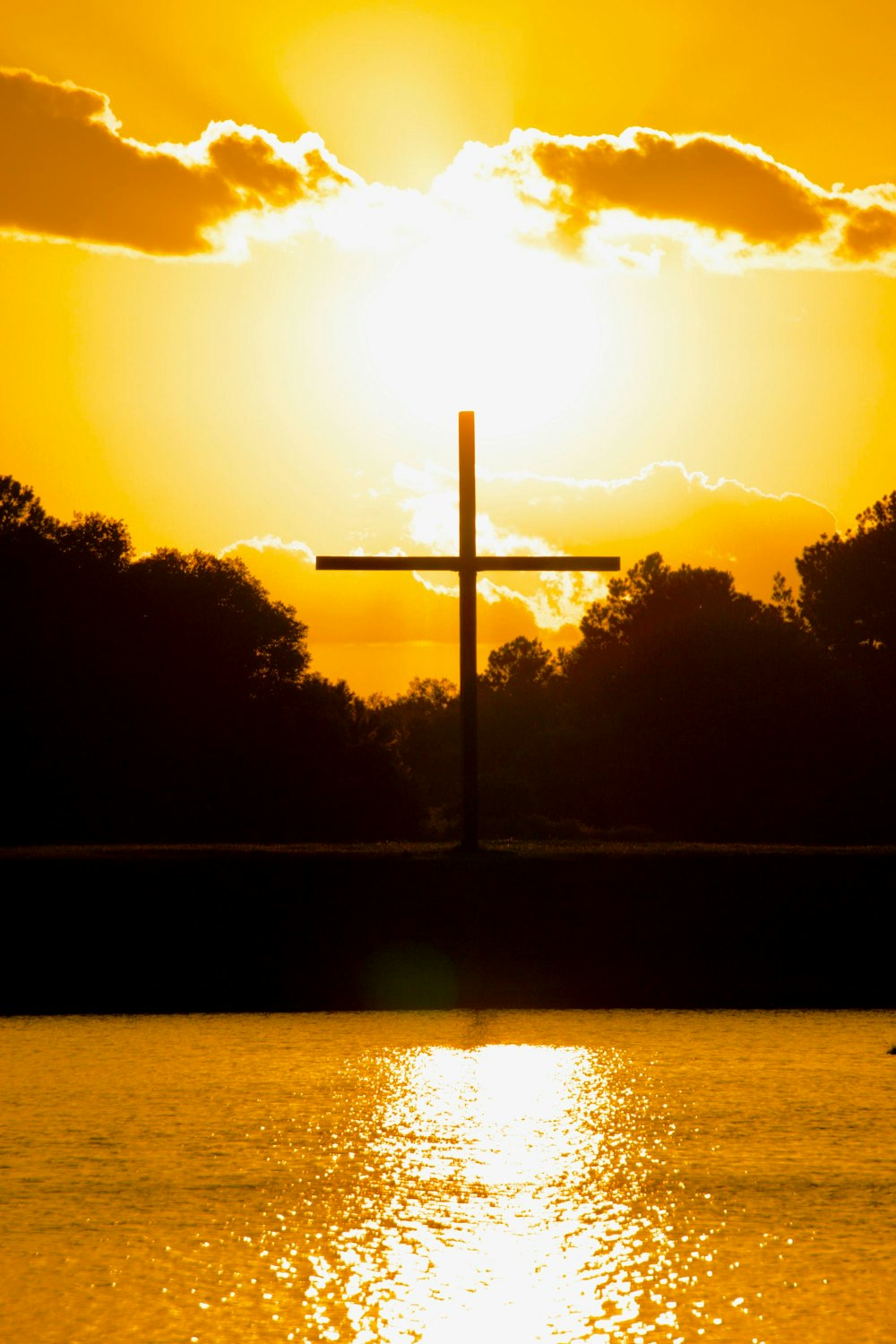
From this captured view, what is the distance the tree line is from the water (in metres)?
24.2

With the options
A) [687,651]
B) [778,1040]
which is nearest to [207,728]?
[687,651]

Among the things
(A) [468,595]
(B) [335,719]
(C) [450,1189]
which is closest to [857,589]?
(B) [335,719]

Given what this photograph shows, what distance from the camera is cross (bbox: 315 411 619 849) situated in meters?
15.9

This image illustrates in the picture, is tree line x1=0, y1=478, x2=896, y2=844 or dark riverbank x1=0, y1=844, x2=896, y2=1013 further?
tree line x1=0, y1=478, x2=896, y2=844

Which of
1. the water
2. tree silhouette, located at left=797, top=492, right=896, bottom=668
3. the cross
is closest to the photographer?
the water

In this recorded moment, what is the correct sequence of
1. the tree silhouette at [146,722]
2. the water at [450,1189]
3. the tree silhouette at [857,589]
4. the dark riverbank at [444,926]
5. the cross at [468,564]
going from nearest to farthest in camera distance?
the water at [450,1189] < the dark riverbank at [444,926] < the cross at [468,564] < the tree silhouette at [146,722] < the tree silhouette at [857,589]

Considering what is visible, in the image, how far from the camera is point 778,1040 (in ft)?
29.8


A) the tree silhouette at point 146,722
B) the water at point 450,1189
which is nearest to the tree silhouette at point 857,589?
the tree silhouette at point 146,722

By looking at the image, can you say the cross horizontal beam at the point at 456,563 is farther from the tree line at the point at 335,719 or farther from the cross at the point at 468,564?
the tree line at the point at 335,719

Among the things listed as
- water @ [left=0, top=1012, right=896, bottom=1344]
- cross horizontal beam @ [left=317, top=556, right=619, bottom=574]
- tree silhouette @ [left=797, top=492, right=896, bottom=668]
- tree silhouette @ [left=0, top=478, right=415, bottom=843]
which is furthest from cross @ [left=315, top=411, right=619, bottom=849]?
tree silhouette @ [left=797, top=492, right=896, bottom=668]

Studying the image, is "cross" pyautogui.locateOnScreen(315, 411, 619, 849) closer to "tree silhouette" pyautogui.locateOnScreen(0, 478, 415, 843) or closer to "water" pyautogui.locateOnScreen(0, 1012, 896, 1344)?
"water" pyautogui.locateOnScreen(0, 1012, 896, 1344)

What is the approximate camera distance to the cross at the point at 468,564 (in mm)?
15945

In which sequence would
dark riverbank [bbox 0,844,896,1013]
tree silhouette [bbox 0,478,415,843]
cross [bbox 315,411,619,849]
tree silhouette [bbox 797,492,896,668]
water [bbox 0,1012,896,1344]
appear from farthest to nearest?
tree silhouette [bbox 797,492,896,668] < tree silhouette [bbox 0,478,415,843] < cross [bbox 315,411,619,849] < dark riverbank [bbox 0,844,896,1013] < water [bbox 0,1012,896,1344]

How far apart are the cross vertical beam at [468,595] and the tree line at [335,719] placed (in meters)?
16.4
